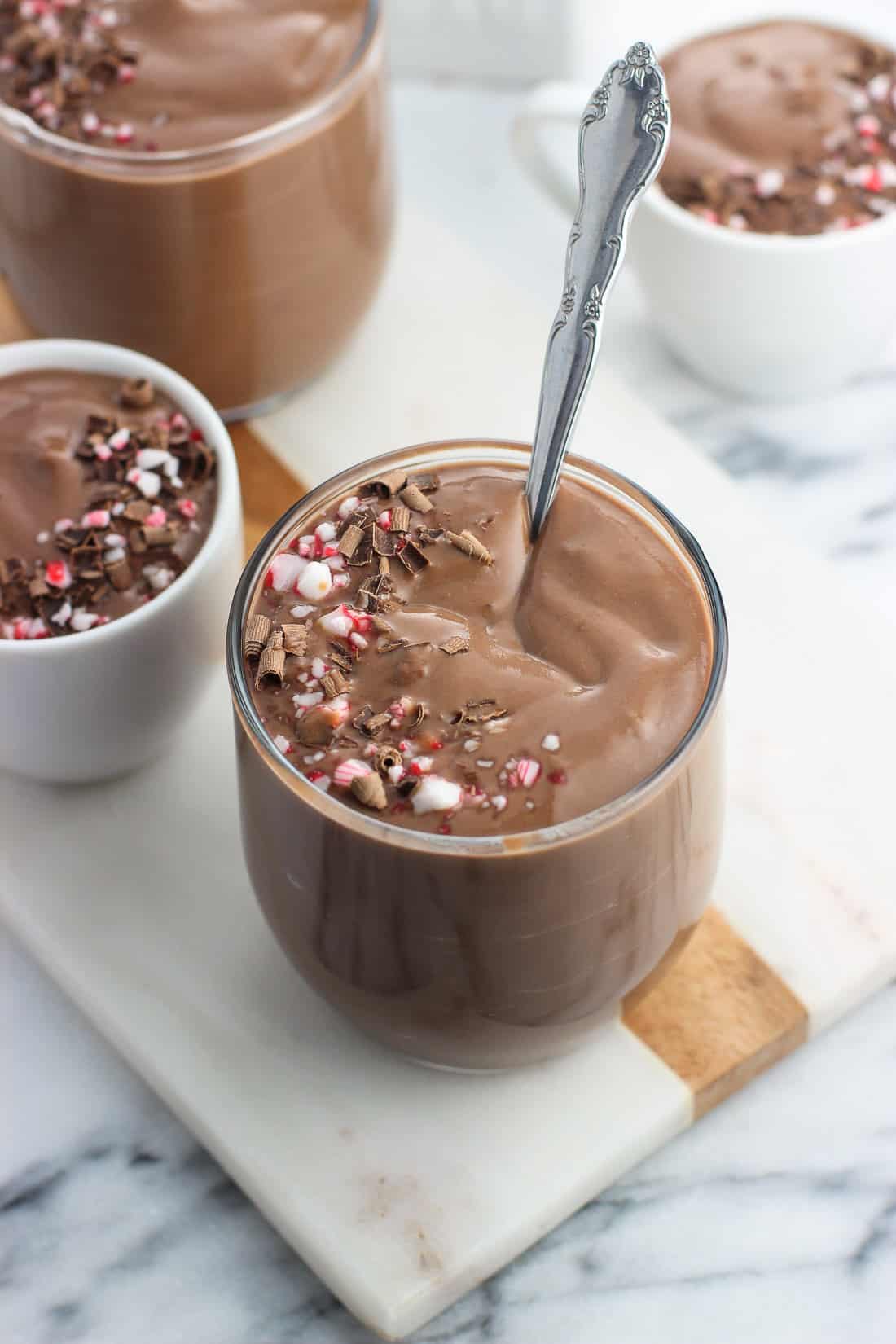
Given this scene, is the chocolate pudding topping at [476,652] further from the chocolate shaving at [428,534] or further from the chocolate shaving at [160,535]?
the chocolate shaving at [160,535]

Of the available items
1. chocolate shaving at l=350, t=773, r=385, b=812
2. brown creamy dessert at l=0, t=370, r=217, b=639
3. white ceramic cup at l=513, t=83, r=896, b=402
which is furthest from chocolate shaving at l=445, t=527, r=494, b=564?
white ceramic cup at l=513, t=83, r=896, b=402

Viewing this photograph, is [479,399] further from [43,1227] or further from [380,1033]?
[43,1227]

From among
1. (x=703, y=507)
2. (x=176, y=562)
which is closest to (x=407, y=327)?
(x=703, y=507)

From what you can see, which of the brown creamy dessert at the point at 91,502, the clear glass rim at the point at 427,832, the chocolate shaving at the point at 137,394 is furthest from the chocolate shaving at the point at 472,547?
the chocolate shaving at the point at 137,394

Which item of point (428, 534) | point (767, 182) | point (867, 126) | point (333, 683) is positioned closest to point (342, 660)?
point (333, 683)

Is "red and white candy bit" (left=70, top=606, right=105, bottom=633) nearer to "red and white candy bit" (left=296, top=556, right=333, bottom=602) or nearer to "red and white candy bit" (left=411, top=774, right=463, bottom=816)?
"red and white candy bit" (left=296, top=556, right=333, bottom=602)

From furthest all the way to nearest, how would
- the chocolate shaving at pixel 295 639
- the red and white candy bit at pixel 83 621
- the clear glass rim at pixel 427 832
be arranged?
the red and white candy bit at pixel 83 621
the chocolate shaving at pixel 295 639
the clear glass rim at pixel 427 832
